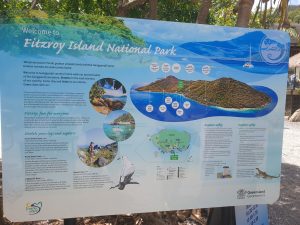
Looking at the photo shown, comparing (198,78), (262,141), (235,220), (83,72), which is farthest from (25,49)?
(235,220)

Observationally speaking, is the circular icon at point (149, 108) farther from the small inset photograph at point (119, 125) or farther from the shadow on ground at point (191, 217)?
the shadow on ground at point (191, 217)

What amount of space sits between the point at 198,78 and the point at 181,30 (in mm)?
399

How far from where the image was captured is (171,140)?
3.10 meters

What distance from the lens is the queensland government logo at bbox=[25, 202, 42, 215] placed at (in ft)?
9.21

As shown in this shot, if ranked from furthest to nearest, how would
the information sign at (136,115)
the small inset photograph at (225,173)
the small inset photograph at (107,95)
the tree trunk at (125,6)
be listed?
the tree trunk at (125,6), the small inset photograph at (225,173), the small inset photograph at (107,95), the information sign at (136,115)

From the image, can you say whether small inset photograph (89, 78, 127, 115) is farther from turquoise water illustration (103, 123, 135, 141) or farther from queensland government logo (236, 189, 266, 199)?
queensland government logo (236, 189, 266, 199)

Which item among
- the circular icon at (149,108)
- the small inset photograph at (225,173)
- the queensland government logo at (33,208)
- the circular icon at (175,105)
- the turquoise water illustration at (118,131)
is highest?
the circular icon at (175,105)

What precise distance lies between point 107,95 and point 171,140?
2.05 ft

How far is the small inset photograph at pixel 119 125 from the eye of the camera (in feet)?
9.61

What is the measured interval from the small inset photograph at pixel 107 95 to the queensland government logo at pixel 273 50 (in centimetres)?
125

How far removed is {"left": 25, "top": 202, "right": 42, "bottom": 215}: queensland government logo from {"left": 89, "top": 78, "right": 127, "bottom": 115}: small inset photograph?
0.80 m

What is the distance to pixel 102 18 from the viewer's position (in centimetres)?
287

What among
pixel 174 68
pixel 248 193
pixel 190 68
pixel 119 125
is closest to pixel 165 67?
pixel 174 68

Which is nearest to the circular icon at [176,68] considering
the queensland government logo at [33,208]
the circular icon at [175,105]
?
the circular icon at [175,105]
